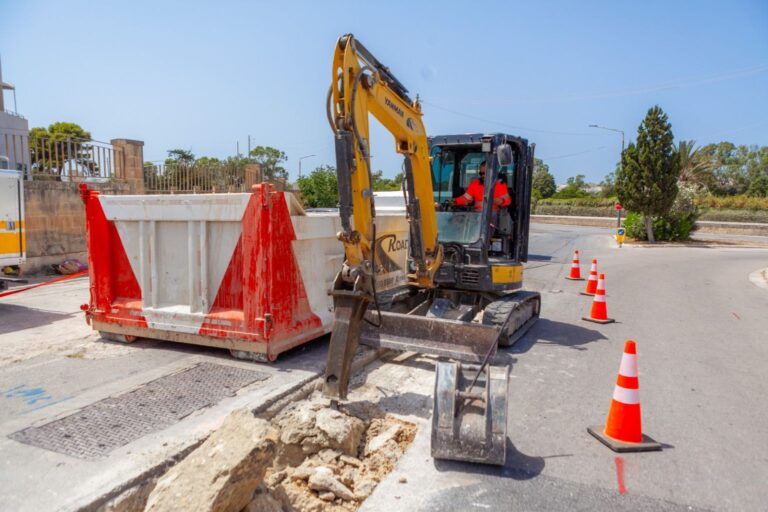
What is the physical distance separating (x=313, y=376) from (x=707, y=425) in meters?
3.58

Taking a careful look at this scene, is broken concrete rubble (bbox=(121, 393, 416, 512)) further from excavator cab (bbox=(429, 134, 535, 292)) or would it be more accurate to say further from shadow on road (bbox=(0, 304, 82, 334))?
shadow on road (bbox=(0, 304, 82, 334))

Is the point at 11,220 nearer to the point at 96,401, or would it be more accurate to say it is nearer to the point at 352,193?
the point at 96,401

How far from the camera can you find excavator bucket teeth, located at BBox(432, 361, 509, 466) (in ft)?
12.1

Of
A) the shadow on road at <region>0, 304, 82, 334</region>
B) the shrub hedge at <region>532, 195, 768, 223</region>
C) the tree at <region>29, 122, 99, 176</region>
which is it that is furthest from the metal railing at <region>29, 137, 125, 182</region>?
the shrub hedge at <region>532, 195, 768, 223</region>

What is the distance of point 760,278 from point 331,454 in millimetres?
16212

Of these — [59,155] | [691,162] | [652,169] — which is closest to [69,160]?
[59,155]

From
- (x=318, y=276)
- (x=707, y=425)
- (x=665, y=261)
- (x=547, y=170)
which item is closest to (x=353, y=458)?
(x=318, y=276)

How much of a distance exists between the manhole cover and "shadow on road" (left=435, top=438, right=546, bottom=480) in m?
2.10

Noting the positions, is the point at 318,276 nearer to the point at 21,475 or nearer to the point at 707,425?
the point at 21,475

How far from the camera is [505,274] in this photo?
7.23m

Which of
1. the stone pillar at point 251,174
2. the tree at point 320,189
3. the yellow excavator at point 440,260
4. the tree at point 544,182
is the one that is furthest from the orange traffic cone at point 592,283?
the tree at point 544,182

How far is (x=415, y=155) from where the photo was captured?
624 cm

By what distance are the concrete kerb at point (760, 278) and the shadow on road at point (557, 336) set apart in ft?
28.4

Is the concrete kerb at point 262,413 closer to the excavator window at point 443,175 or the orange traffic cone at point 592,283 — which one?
the excavator window at point 443,175
